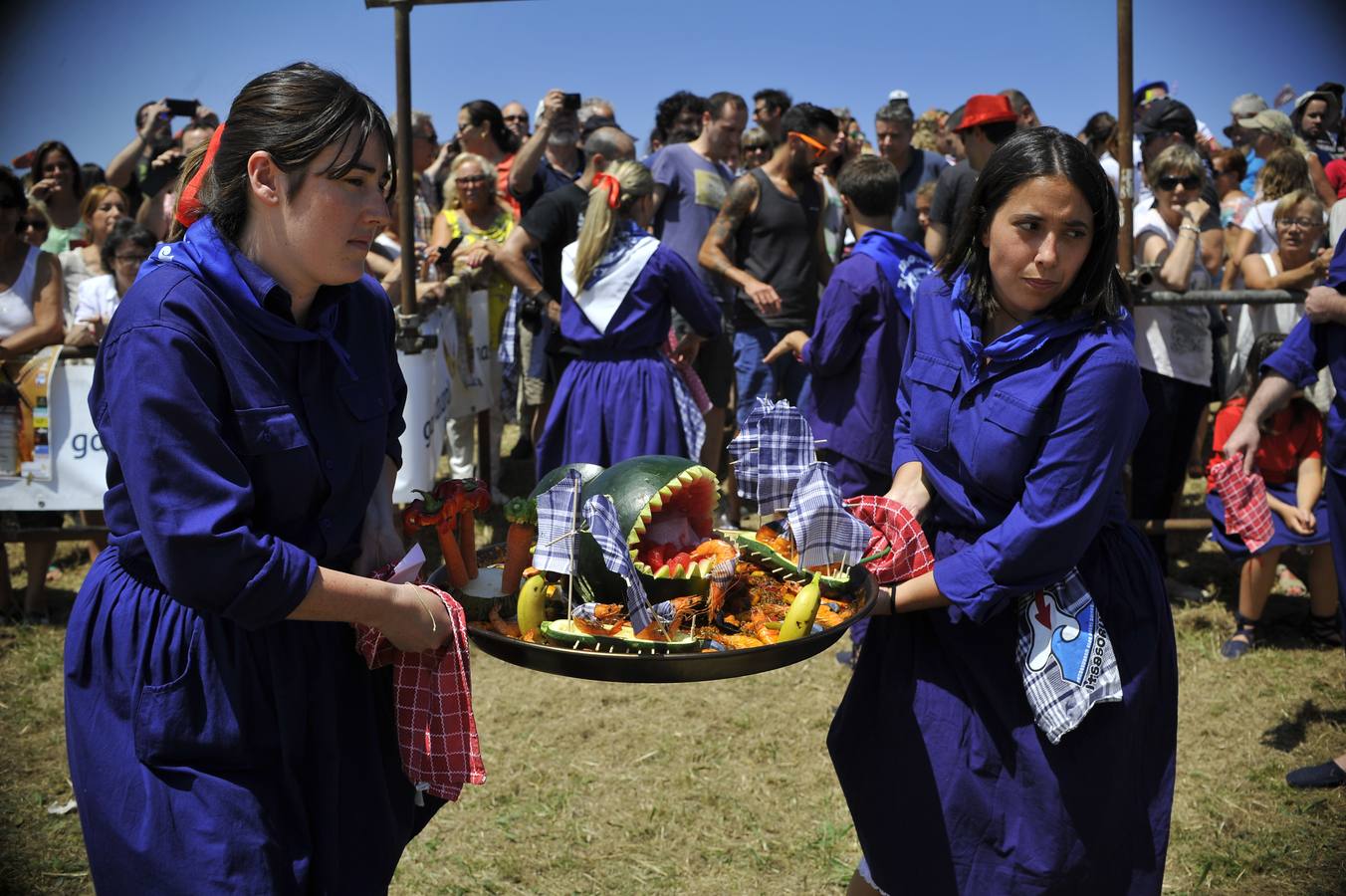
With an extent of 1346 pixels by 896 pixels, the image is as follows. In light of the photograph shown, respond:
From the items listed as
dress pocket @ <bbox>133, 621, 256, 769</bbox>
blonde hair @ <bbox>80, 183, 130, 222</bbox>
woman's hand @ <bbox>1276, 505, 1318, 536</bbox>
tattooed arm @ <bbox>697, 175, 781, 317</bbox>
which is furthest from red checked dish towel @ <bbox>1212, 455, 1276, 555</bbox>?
blonde hair @ <bbox>80, 183, 130, 222</bbox>

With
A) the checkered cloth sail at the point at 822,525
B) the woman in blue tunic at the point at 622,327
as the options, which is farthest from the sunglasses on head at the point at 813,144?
the checkered cloth sail at the point at 822,525

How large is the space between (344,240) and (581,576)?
83cm

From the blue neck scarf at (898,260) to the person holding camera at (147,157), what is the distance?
544cm

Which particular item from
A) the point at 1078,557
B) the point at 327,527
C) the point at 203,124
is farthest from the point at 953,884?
the point at 203,124

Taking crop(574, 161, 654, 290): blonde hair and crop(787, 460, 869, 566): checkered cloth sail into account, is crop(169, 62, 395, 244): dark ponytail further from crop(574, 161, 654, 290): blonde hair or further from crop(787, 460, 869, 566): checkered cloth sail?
crop(574, 161, 654, 290): blonde hair

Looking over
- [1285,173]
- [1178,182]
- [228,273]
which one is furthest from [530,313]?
[228,273]

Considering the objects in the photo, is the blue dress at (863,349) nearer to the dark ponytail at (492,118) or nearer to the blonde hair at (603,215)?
the blonde hair at (603,215)

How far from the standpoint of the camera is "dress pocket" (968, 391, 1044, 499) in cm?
230

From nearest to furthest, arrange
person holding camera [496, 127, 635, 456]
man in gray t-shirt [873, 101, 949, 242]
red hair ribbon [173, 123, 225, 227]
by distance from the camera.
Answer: red hair ribbon [173, 123, 225, 227], person holding camera [496, 127, 635, 456], man in gray t-shirt [873, 101, 949, 242]

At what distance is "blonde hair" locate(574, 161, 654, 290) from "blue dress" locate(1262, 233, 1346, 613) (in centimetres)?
290

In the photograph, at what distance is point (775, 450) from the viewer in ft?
7.97

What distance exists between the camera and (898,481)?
2723mm

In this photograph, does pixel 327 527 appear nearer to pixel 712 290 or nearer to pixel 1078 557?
pixel 1078 557

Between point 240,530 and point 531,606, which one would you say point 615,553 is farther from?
point 240,530
